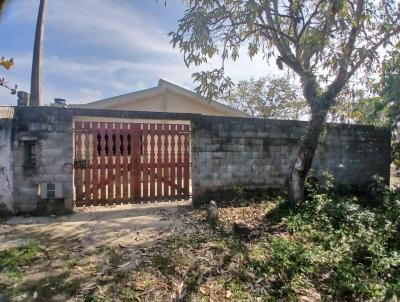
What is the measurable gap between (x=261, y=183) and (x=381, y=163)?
4163 mm

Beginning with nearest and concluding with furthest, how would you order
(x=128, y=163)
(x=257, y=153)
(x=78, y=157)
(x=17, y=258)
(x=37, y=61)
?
(x=17, y=258)
(x=78, y=157)
(x=128, y=163)
(x=257, y=153)
(x=37, y=61)

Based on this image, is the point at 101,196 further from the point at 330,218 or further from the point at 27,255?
the point at 330,218

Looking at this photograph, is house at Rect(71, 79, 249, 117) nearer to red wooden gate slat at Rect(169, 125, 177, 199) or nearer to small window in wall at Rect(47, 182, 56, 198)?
red wooden gate slat at Rect(169, 125, 177, 199)

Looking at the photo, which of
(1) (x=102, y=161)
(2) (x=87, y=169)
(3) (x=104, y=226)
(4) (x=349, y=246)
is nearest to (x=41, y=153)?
(2) (x=87, y=169)

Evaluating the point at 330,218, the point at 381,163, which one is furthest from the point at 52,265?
the point at 381,163

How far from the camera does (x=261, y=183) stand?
645 cm

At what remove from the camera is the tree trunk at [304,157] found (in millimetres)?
5355

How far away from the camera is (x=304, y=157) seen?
5.40 meters

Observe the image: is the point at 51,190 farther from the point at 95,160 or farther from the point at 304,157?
the point at 304,157

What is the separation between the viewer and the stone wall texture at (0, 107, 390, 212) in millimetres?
5016

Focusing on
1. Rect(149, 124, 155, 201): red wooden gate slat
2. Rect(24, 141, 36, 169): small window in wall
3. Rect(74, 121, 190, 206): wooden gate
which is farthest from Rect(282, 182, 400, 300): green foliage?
Rect(24, 141, 36, 169): small window in wall

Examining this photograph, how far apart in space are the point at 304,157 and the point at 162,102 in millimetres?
6532

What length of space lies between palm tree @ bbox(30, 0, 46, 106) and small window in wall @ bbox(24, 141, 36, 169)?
7775 mm

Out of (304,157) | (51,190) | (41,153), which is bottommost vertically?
(51,190)
